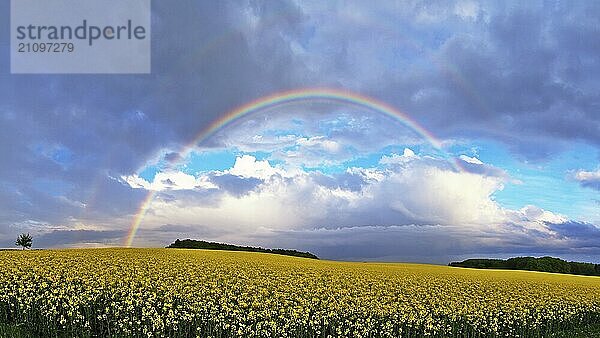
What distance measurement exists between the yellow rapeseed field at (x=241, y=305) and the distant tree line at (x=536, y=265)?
2080 inches

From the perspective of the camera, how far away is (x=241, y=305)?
19609 millimetres

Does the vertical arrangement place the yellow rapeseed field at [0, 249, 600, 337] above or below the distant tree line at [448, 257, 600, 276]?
above

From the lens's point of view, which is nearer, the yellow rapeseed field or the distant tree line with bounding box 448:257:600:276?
the yellow rapeseed field

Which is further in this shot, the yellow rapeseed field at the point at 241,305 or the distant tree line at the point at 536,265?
the distant tree line at the point at 536,265

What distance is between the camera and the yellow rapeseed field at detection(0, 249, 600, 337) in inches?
732

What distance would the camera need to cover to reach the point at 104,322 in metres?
19.6

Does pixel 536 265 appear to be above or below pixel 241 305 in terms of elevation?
below

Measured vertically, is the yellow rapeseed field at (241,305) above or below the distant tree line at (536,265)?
above

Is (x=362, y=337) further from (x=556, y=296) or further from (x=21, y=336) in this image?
(x=556, y=296)

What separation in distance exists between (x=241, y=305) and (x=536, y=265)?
244 feet

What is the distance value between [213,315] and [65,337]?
5.15 meters

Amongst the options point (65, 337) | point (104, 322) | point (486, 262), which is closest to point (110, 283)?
point (104, 322)

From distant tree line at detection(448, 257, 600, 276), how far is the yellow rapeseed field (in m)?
52.8

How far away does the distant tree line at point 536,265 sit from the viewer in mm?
81250
